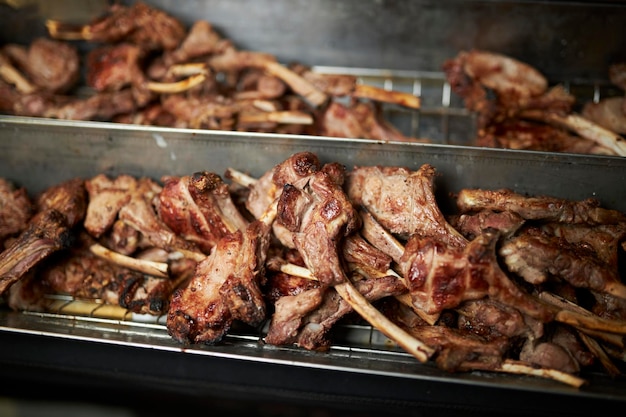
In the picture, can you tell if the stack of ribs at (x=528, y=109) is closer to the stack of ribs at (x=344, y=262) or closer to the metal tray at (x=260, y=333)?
the metal tray at (x=260, y=333)

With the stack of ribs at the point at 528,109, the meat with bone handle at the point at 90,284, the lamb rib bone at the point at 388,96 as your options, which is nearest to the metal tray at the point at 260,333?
the meat with bone handle at the point at 90,284

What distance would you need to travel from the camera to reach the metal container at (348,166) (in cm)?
277

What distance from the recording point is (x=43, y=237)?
3.31m

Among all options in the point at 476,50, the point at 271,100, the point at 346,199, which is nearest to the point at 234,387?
the point at 346,199

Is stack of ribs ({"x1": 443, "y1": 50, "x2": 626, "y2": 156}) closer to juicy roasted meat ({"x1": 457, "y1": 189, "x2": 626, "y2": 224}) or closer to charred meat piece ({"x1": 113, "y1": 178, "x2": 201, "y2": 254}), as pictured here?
juicy roasted meat ({"x1": 457, "y1": 189, "x2": 626, "y2": 224})

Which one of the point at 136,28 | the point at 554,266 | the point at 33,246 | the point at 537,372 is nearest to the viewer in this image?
the point at 537,372

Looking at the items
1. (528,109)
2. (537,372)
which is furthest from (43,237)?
(528,109)

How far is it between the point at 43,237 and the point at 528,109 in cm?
360

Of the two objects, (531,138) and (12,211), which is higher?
(531,138)

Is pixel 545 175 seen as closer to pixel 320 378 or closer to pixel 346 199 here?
pixel 346 199

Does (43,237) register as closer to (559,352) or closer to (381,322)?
(381,322)

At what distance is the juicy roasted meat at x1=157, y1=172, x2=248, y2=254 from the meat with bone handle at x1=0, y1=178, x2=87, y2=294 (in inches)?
23.4

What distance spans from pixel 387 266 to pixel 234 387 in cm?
104

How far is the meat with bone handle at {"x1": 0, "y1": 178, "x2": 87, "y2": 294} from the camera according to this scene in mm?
3219
